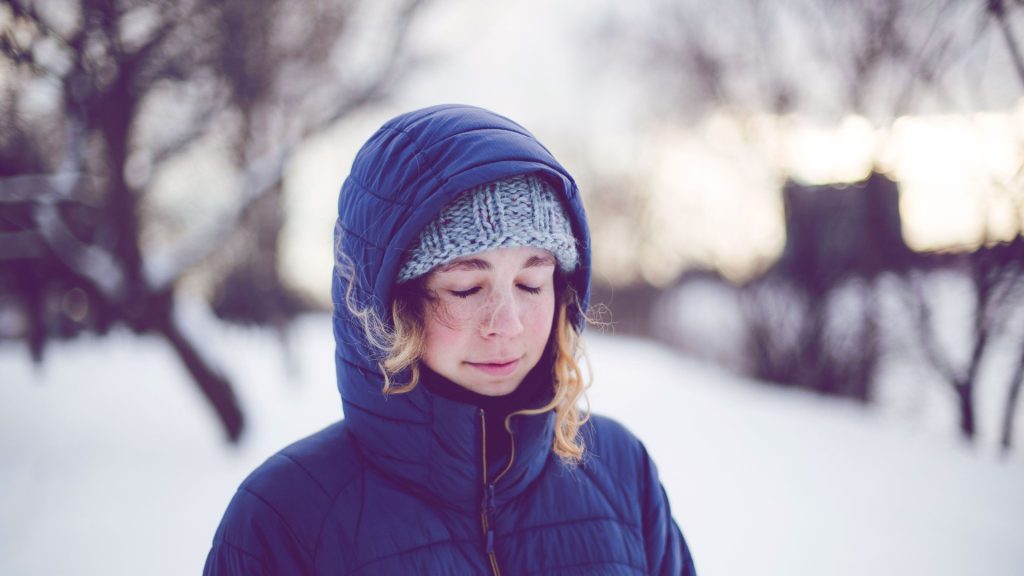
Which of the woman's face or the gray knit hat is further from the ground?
the gray knit hat

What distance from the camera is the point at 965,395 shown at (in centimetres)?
585

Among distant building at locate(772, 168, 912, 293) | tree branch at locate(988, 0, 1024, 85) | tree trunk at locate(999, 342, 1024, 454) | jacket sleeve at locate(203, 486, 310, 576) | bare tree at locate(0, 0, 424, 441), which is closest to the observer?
jacket sleeve at locate(203, 486, 310, 576)

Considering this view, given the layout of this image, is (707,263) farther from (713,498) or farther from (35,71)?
(35,71)

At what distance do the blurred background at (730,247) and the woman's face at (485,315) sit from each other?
3.22 m

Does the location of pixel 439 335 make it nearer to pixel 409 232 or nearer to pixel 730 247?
pixel 409 232

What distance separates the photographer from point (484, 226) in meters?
1.14

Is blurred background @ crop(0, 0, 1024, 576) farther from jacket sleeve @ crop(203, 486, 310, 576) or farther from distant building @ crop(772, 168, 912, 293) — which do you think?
jacket sleeve @ crop(203, 486, 310, 576)

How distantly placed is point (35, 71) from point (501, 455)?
4.63 m

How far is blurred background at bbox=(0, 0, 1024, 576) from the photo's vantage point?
14.3 feet

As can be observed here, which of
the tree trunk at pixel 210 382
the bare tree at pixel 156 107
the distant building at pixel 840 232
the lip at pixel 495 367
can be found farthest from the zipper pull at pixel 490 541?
the distant building at pixel 840 232

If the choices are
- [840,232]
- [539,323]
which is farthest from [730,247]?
[539,323]

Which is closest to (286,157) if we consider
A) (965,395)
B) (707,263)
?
(965,395)

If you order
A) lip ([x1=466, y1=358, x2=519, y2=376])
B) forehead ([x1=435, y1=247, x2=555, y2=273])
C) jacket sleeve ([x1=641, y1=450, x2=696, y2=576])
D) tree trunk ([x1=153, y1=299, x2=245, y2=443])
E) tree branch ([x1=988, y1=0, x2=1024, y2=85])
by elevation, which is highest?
tree branch ([x1=988, y1=0, x2=1024, y2=85])

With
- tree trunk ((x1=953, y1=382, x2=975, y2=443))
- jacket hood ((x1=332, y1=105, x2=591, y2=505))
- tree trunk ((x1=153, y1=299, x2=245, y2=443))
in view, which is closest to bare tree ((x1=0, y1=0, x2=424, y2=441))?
tree trunk ((x1=153, y1=299, x2=245, y2=443))
